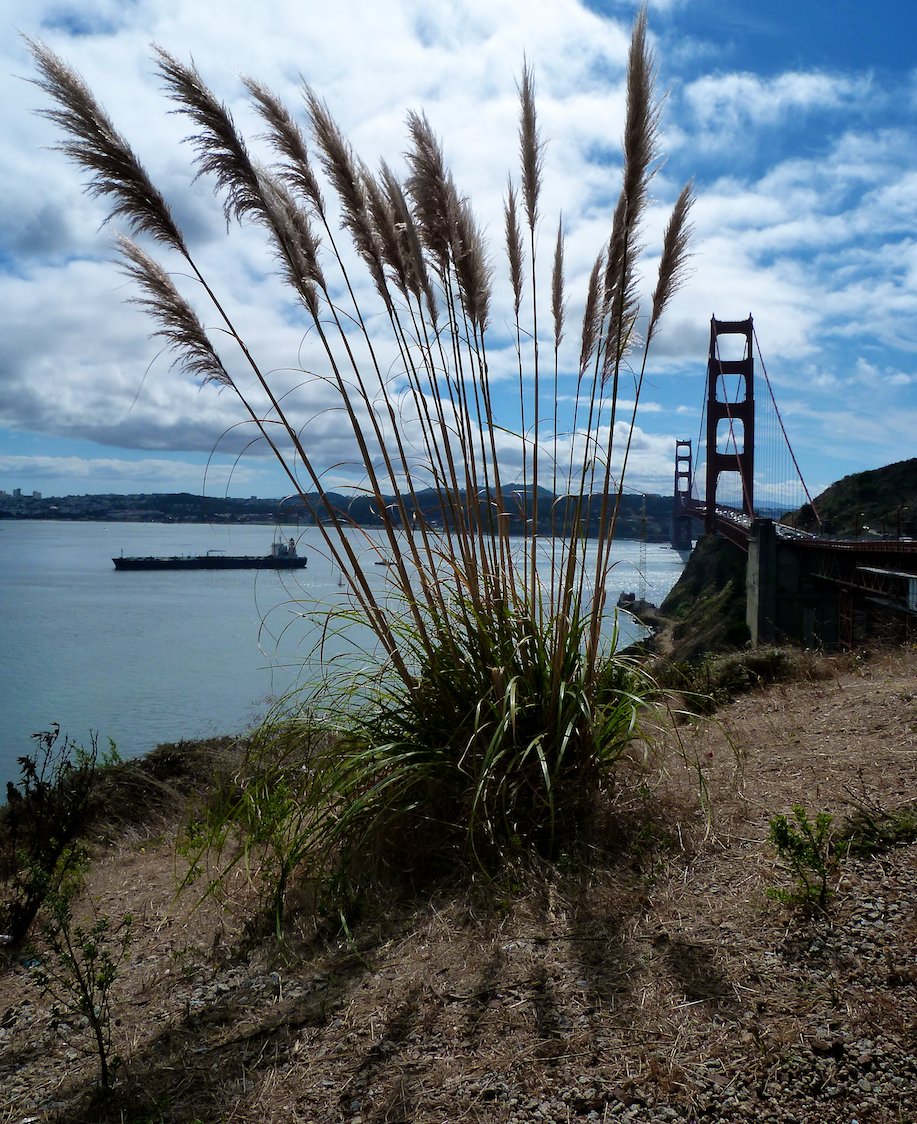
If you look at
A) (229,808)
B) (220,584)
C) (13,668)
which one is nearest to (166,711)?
(13,668)

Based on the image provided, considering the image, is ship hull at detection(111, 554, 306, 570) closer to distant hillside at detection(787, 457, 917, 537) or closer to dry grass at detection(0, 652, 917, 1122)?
distant hillside at detection(787, 457, 917, 537)

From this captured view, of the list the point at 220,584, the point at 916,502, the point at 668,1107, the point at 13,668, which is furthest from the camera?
the point at 220,584

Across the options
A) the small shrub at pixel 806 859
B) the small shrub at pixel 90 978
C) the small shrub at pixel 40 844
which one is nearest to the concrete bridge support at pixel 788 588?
the small shrub at pixel 40 844

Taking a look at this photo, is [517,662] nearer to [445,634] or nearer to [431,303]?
[445,634]

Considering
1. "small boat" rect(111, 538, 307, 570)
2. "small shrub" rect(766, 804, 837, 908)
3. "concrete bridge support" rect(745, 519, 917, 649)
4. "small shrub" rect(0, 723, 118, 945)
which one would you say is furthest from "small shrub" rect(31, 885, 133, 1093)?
"small boat" rect(111, 538, 307, 570)

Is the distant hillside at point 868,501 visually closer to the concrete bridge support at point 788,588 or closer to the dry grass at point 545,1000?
the concrete bridge support at point 788,588

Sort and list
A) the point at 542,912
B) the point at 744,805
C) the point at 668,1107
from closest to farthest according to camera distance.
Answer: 1. the point at 668,1107
2. the point at 542,912
3. the point at 744,805
